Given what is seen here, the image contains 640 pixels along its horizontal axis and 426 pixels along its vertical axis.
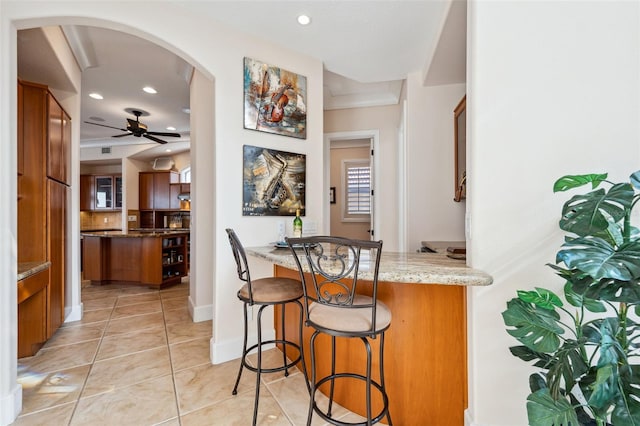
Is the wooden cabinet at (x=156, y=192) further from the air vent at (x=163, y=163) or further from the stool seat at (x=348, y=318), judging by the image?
the stool seat at (x=348, y=318)

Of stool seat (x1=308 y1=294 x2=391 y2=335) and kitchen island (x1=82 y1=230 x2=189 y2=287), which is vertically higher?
stool seat (x1=308 y1=294 x2=391 y2=335)

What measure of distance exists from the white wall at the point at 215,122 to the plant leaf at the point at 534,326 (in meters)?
1.85

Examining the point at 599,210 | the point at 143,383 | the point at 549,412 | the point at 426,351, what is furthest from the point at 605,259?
the point at 143,383

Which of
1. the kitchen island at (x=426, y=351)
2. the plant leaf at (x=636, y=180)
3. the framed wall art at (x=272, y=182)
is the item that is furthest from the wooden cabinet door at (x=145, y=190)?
the plant leaf at (x=636, y=180)

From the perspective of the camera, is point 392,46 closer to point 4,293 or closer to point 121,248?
point 4,293

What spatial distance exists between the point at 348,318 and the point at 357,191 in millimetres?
4573

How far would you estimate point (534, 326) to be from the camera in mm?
1004

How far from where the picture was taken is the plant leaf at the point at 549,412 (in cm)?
90

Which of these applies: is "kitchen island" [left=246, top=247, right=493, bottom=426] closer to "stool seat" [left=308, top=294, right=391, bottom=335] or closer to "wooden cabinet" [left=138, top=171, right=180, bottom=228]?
"stool seat" [left=308, top=294, right=391, bottom=335]

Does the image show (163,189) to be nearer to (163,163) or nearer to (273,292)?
(163,163)

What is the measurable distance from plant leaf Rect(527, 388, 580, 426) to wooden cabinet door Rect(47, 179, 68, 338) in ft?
11.5

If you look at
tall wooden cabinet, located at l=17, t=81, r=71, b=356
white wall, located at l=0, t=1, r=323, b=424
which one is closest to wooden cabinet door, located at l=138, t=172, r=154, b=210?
tall wooden cabinet, located at l=17, t=81, r=71, b=356

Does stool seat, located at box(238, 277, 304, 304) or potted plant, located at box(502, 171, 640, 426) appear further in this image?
stool seat, located at box(238, 277, 304, 304)

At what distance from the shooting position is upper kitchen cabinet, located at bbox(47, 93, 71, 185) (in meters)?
2.55
